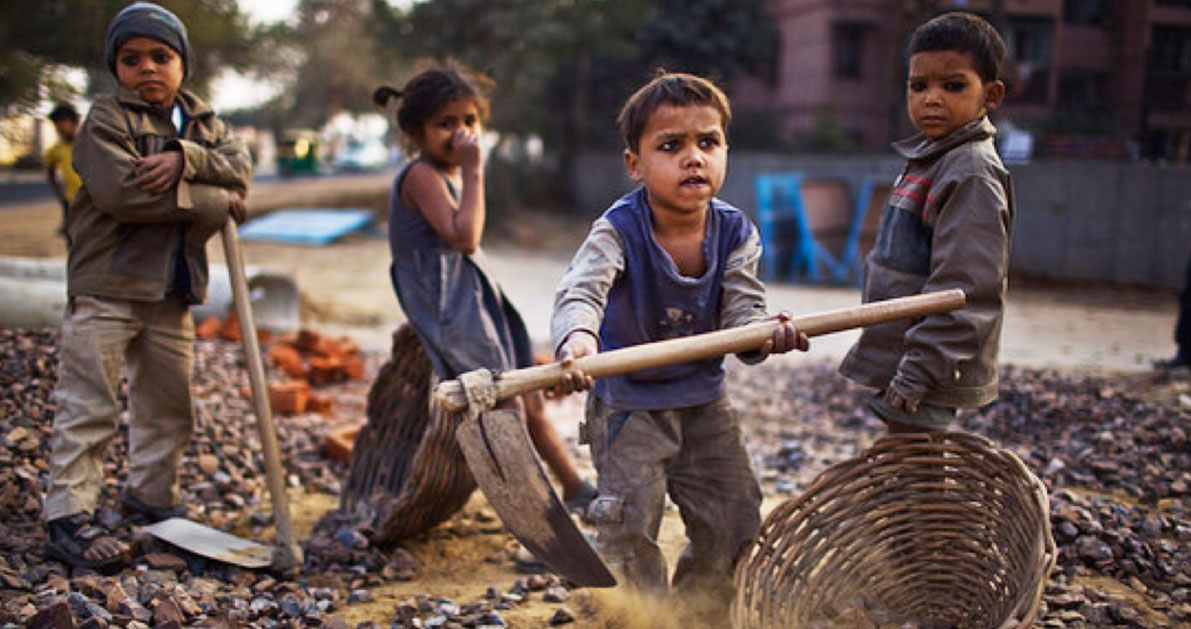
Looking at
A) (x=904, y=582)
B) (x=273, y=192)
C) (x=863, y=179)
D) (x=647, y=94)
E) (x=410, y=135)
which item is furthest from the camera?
(x=273, y=192)

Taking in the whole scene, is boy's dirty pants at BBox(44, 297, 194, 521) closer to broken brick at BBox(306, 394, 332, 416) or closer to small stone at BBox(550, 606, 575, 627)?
small stone at BBox(550, 606, 575, 627)

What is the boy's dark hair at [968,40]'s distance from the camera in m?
2.68

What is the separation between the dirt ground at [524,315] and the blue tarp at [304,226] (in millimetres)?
240

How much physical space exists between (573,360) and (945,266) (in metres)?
1.08

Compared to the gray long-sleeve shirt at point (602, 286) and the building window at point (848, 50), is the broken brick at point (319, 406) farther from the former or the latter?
the building window at point (848, 50)

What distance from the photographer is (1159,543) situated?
3.28 m

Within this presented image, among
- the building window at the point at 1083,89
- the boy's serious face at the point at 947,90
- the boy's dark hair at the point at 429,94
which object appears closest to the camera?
the boy's serious face at the point at 947,90

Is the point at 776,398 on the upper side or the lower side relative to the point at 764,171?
lower

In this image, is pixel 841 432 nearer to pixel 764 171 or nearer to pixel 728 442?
pixel 728 442

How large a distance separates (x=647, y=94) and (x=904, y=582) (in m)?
1.60

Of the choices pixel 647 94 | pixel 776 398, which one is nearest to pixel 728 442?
pixel 647 94

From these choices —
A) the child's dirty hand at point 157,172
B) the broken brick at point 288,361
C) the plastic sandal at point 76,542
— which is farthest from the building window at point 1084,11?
the plastic sandal at point 76,542

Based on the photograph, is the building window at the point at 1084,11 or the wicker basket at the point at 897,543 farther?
the building window at the point at 1084,11

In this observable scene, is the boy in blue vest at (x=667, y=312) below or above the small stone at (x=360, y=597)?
above
